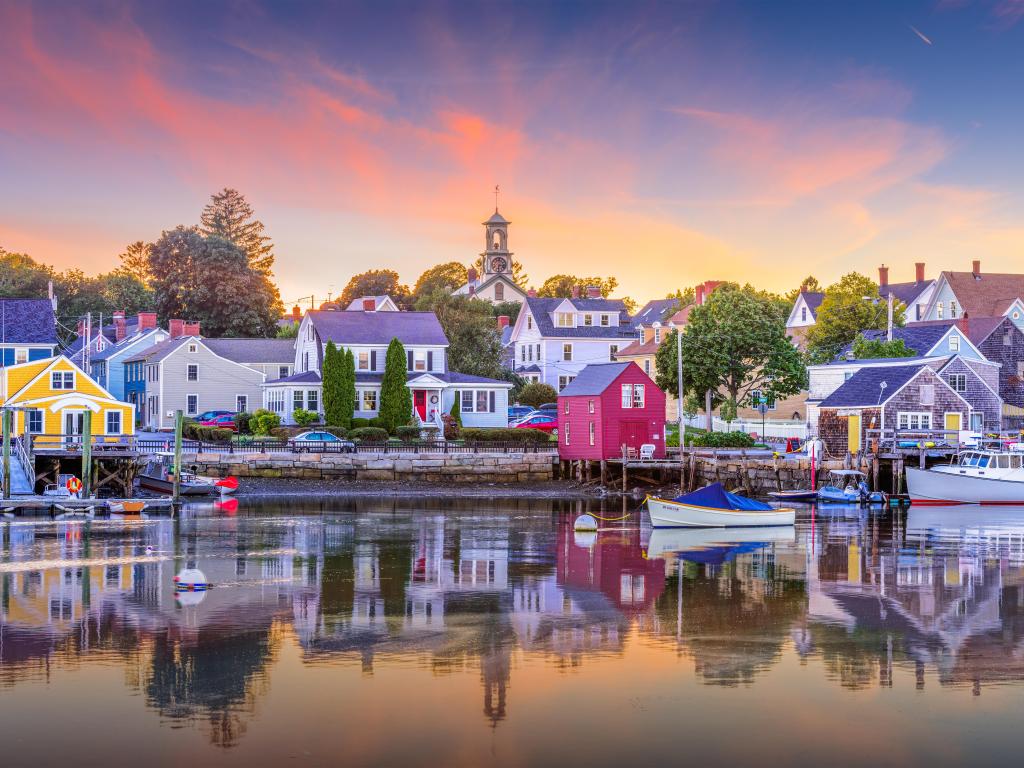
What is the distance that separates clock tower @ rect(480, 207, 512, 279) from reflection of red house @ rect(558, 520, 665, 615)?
116m

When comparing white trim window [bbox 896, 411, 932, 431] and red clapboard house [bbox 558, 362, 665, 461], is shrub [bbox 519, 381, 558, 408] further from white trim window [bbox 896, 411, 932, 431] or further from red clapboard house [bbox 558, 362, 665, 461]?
white trim window [bbox 896, 411, 932, 431]

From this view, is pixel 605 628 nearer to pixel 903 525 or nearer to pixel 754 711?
pixel 754 711

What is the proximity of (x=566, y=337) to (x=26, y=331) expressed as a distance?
45.1 metres

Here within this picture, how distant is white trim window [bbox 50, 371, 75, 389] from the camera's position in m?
63.7

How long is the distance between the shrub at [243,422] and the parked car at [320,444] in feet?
28.4

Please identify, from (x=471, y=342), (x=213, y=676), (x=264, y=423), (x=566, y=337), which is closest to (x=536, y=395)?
(x=471, y=342)

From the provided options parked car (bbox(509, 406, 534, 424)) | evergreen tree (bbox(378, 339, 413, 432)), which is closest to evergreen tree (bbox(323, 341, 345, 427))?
evergreen tree (bbox(378, 339, 413, 432))

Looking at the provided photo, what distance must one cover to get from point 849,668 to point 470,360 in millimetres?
77947

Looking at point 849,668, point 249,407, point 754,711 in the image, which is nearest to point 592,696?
point 754,711

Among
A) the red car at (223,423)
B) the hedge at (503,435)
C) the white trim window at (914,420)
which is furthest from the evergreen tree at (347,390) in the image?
the white trim window at (914,420)

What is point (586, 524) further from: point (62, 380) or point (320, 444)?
point (62, 380)

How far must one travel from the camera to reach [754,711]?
20.3m

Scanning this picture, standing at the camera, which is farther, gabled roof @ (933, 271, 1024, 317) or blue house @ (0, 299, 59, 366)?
gabled roof @ (933, 271, 1024, 317)

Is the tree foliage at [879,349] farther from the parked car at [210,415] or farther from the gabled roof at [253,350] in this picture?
the parked car at [210,415]
